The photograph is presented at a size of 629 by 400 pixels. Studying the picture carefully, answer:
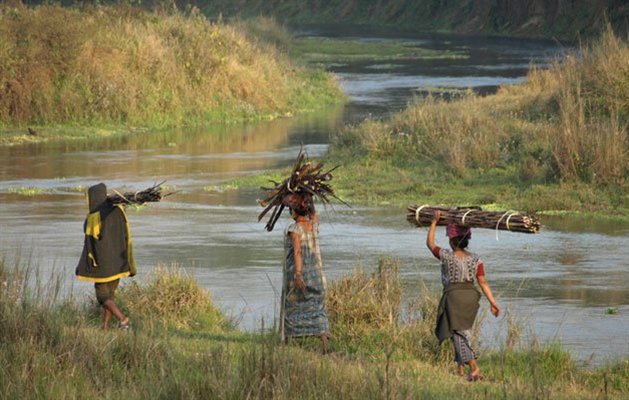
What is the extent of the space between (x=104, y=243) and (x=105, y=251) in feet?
0.27

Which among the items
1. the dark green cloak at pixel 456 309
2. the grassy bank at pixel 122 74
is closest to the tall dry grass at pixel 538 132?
the grassy bank at pixel 122 74

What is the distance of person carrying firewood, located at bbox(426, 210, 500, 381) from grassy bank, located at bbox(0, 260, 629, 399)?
0.26m

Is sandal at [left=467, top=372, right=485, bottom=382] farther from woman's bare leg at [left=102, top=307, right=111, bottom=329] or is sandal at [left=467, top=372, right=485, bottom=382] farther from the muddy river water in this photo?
woman's bare leg at [left=102, top=307, right=111, bottom=329]

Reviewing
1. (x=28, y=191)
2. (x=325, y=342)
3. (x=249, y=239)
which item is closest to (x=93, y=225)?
(x=325, y=342)

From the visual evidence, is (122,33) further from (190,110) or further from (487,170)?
(487,170)

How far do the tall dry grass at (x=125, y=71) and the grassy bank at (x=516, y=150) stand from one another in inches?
367

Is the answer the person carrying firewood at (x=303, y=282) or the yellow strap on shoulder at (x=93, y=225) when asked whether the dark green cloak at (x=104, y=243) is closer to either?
the yellow strap on shoulder at (x=93, y=225)

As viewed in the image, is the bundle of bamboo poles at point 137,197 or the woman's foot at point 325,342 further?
the bundle of bamboo poles at point 137,197

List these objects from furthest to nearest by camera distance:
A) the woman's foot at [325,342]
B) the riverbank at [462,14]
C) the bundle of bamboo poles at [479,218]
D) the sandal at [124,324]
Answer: the riverbank at [462,14] < the sandal at [124,324] < the woman's foot at [325,342] < the bundle of bamboo poles at [479,218]

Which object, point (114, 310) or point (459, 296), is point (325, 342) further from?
point (114, 310)

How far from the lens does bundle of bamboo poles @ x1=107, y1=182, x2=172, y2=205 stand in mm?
12969

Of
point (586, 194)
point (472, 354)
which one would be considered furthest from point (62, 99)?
point (472, 354)

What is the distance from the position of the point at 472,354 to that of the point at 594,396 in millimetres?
1329

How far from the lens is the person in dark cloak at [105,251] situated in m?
13.5
